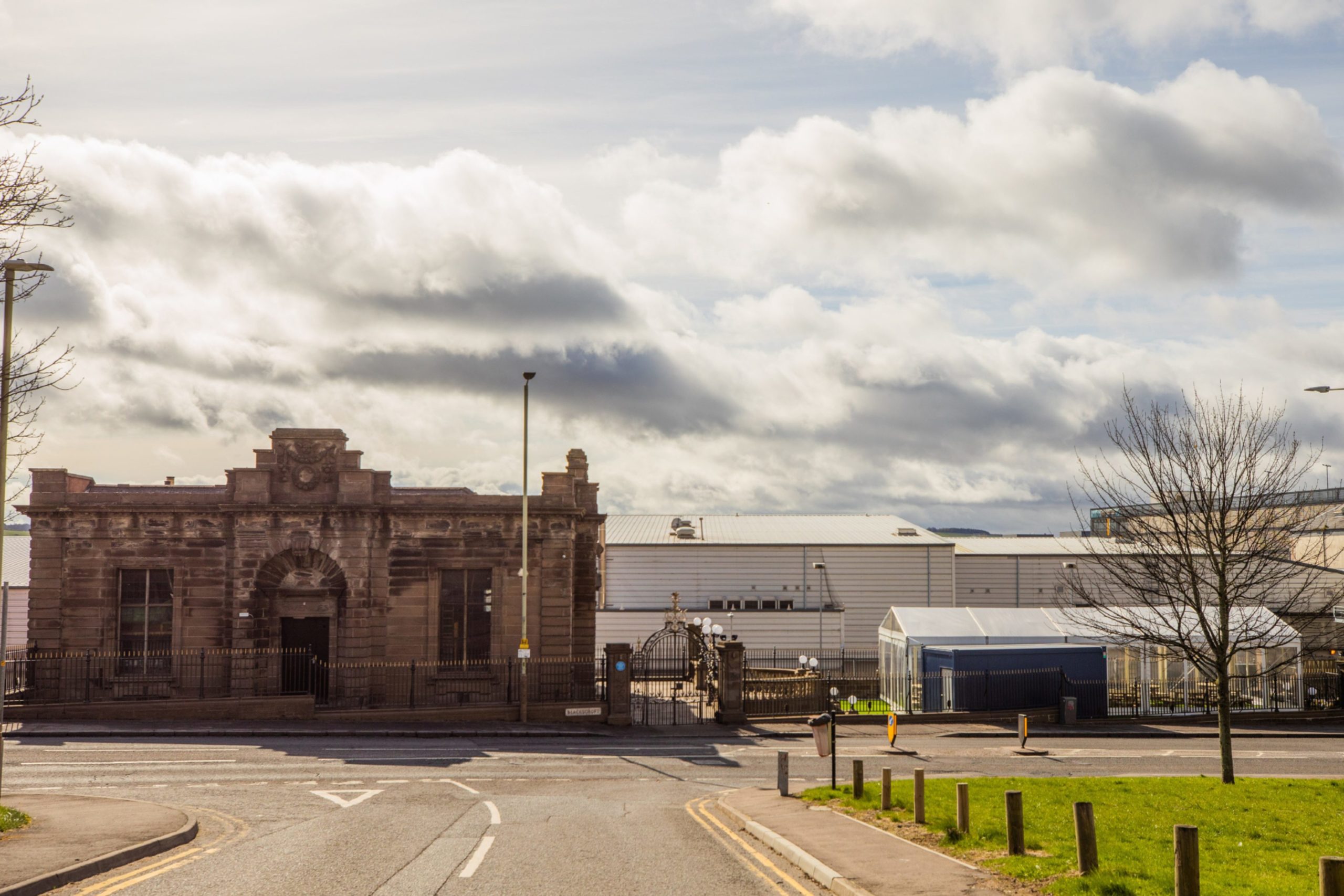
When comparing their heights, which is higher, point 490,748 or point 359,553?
point 359,553

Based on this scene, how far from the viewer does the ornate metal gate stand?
38.1 m

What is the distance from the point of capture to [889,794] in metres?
18.1

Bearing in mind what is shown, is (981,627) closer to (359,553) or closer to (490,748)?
(490,748)

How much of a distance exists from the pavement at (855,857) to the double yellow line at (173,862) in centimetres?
783

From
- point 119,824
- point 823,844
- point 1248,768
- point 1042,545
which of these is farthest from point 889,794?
point 1042,545

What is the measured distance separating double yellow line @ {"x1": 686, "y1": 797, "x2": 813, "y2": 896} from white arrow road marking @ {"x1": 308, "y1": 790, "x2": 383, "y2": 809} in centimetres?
619

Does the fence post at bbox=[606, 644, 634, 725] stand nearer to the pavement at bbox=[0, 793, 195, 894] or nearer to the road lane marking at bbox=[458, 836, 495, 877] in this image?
the pavement at bbox=[0, 793, 195, 894]

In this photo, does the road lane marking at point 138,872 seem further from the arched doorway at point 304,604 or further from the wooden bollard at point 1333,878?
the arched doorway at point 304,604

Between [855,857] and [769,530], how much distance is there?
164 feet

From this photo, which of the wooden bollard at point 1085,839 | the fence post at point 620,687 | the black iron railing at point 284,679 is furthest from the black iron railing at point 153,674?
the wooden bollard at point 1085,839

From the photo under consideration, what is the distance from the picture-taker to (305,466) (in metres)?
38.5

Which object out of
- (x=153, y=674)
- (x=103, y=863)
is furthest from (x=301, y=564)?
(x=103, y=863)

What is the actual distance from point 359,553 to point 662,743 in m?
13.2

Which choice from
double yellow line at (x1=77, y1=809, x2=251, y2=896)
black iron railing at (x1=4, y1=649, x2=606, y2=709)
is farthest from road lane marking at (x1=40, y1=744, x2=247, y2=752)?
double yellow line at (x1=77, y1=809, x2=251, y2=896)
